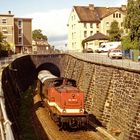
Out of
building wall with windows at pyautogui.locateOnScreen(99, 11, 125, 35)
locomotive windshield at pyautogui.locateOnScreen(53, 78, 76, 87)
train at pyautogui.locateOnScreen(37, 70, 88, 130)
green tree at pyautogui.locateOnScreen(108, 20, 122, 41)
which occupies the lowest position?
train at pyautogui.locateOnScreen(37, 70, 88, 130)

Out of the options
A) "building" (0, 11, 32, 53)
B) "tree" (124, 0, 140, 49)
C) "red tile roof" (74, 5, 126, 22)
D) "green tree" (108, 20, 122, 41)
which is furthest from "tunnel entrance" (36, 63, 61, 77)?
"building" (0, 11, 32, 53)

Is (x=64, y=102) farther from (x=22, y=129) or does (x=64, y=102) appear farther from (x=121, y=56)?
(x=121, y=56)

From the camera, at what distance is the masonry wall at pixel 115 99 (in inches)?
985

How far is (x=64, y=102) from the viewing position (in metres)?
27.0

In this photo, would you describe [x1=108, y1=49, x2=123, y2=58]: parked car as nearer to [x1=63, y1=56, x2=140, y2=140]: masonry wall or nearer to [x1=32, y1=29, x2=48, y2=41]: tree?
[x1=63, y1=56, x2=140, y2=140]: masonry wall

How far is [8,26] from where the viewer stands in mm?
107312

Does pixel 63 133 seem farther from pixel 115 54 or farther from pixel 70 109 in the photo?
pixel 115 54

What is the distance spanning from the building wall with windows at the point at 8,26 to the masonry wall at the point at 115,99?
69289mm

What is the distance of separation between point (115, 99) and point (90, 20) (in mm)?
70648

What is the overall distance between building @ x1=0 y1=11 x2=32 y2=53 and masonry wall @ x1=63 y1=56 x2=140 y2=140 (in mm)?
69969

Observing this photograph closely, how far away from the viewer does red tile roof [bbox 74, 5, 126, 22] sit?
98.8 m

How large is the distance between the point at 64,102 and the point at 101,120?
5.67m

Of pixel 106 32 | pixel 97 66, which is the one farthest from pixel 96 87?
pixel 106 32

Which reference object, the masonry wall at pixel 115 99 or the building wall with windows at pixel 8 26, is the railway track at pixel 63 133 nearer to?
the masonry wall at pixel 115 99
